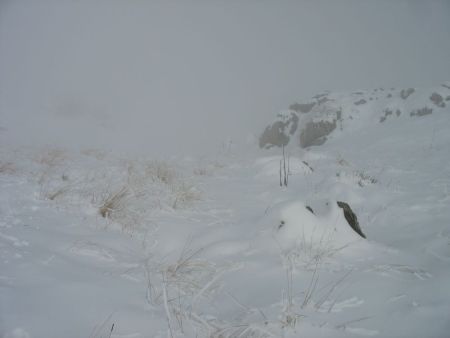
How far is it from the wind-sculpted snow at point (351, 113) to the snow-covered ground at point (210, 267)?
412 inches

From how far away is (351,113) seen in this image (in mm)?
13398

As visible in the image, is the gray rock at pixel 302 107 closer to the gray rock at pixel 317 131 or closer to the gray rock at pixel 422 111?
the gray rock at pixel 317 131

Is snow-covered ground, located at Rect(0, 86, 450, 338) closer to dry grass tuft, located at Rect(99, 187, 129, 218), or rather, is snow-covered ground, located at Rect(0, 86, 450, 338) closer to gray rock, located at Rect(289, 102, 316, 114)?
dry grass tuft, located at Rect(99, 187, 129, 218)

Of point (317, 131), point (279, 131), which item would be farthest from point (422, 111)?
point (279, 131)

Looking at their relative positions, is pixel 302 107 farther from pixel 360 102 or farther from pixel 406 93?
pixel 406 93

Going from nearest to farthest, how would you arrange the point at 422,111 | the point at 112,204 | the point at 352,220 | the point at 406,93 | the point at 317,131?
Result: the point at 352,220 < the point at 112,204 < the point at 422,111 < the point at 317,131 < the point at 406,93

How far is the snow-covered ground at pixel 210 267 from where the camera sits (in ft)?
2.62

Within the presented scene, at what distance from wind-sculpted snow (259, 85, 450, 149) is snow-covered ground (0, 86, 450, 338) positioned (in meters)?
10.5

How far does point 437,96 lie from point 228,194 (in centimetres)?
1284

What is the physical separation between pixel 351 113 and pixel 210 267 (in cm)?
1391

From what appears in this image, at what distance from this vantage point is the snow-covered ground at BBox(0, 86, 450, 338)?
0.80 meters

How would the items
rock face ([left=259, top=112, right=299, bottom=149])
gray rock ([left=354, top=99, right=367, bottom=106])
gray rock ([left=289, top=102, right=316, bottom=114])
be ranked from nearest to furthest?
gray rock ([left=354, top=99, right=367, bottom=106]) → rock face ([left=259, top=112, right=299, bottom=149]) → gray rock ([left=289, top=102, right=316, bottom=114])

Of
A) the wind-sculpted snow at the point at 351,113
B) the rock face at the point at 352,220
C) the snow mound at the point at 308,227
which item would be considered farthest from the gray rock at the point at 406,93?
the snow mound at the point at 308,227

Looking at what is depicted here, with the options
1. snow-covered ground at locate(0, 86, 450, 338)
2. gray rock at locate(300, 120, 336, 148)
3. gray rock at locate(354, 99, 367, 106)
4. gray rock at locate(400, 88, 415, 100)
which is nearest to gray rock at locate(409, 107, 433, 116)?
gray rock at locate(400, 88, 415, 100)
